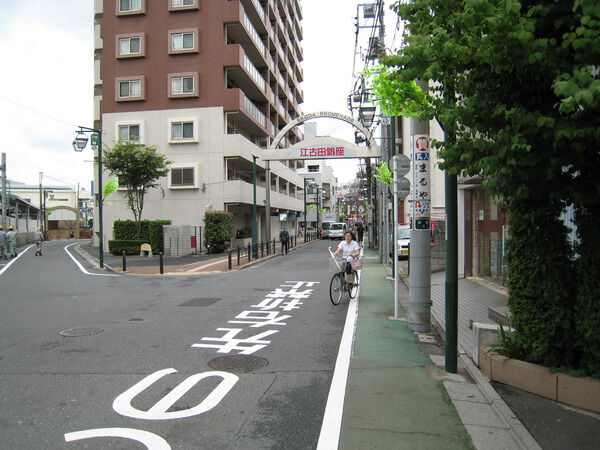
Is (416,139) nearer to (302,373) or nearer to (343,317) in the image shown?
(343,317)

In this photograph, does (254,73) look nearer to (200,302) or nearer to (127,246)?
(127,246)

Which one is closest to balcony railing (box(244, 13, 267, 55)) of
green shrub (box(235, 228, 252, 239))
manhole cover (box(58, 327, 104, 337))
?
green shrub (box(235, 228, 252, 239))

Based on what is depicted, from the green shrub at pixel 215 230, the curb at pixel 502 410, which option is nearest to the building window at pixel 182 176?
the green shrub at pixel 215 230

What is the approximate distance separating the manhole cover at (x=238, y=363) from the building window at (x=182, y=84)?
27437 millimetres

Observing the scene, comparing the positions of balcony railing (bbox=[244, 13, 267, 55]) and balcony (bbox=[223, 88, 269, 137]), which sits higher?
balcony railing (bbox=[244, 13, 267, 55])

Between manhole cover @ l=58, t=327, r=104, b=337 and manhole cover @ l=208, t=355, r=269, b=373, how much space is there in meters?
2.98

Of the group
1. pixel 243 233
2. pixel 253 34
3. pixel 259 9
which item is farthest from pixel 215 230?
pixel 259 9

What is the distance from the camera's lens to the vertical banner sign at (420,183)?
7.73 metres

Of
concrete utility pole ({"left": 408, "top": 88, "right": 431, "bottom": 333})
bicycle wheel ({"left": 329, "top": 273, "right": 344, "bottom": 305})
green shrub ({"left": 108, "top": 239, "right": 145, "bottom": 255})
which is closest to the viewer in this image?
concrete utility pole ({"left": 408, "top": 88, "right": 431, "bottom": 333})

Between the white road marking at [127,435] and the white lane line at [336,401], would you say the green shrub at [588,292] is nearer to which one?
the white lane line at [336,401]

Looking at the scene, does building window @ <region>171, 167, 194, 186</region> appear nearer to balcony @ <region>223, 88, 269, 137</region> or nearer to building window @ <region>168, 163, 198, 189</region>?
building window @ <region>168, 163, 198, 189</region>

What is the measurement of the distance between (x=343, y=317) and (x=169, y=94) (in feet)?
86.2

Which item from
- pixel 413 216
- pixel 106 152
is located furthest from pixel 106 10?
pixel 413 216

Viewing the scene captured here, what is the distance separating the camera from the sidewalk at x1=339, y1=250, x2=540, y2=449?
3.81 meters
